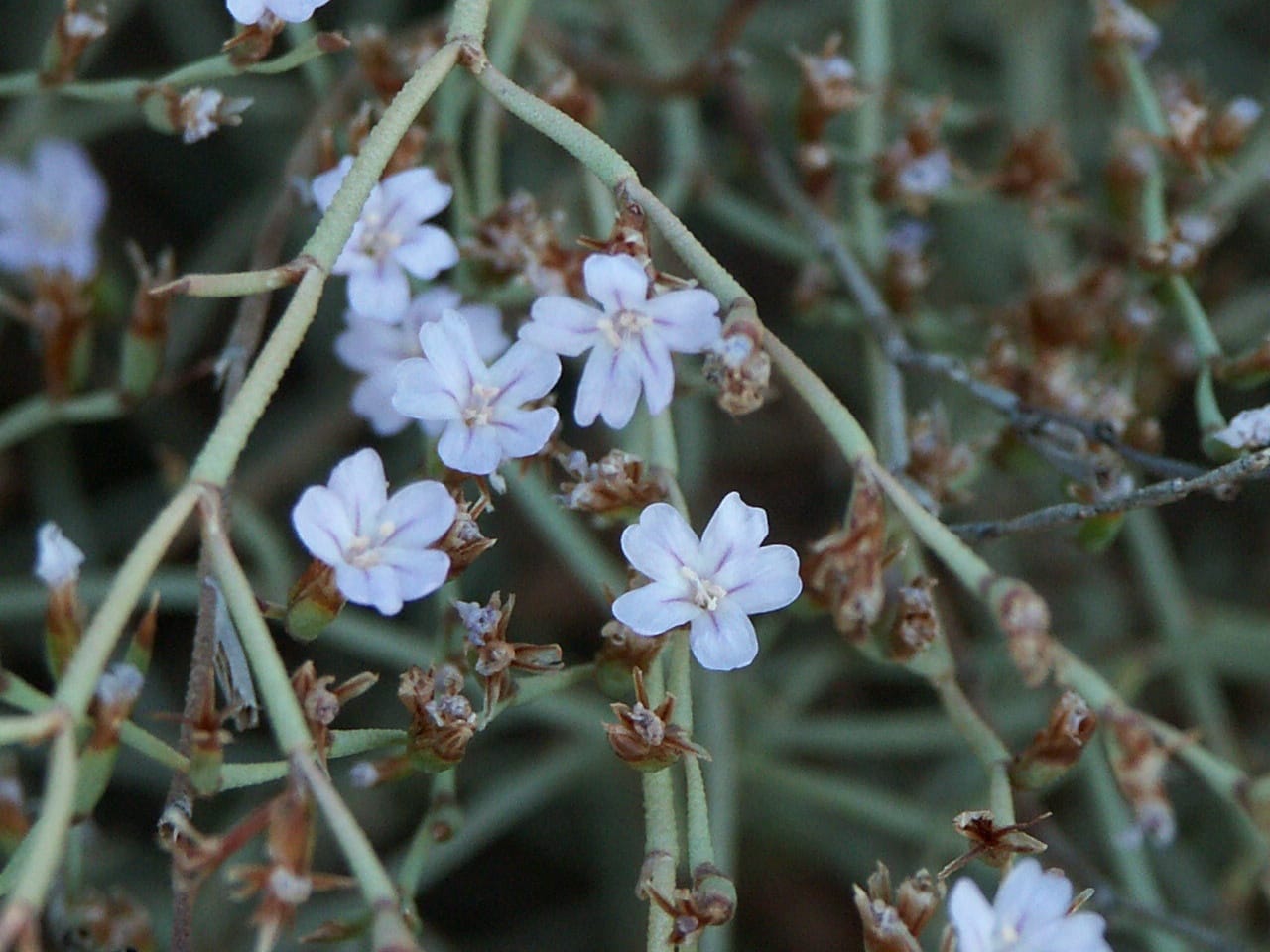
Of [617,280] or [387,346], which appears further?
[387,346]

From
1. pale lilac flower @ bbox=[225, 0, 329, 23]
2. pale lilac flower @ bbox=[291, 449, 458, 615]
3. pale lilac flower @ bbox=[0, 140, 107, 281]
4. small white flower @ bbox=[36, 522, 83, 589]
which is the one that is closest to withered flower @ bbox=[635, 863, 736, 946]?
pale lilac flower @ bbox=[291, 449, 458, 615]

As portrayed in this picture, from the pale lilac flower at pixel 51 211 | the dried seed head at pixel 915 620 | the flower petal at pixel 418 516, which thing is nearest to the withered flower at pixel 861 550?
the dried seed head at pixel 915 620

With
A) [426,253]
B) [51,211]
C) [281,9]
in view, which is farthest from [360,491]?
[51,211]

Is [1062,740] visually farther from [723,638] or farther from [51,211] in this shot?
[51,211]

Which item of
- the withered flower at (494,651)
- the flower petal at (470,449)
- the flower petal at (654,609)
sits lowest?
the withered flower at (494,651)

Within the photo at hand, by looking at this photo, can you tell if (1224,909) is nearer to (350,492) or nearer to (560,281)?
(560,281)

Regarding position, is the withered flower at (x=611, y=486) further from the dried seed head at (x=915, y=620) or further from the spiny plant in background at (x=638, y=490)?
the dried seed head at (x=915, y=620)

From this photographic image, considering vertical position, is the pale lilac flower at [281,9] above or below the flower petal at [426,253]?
above

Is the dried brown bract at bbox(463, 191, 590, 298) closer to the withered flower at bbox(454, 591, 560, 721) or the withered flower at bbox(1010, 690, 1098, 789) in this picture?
the withered flower at bbox(454, 591, 560, 721)
